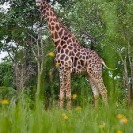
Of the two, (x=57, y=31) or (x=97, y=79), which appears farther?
(x=57, y=31)

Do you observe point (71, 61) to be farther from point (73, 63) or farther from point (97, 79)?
point (97, 79)

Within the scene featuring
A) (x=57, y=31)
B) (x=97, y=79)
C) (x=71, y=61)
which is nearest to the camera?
(x=71, y=61)

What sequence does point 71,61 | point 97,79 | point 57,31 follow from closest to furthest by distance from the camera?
point 71,61 < point 97,79 < point 57,31

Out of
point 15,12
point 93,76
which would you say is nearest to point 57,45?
point 93,76

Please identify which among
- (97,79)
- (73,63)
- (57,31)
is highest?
(57,31)

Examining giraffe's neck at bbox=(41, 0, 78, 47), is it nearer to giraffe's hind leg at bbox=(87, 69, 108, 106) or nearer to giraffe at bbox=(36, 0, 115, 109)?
giraffe at bbox=(36, 0, 115, 109)

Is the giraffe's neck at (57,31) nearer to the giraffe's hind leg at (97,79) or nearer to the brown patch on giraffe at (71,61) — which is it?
the brown patch on giraffe at (71,61)

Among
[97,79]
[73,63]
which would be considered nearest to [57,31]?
[73,63]

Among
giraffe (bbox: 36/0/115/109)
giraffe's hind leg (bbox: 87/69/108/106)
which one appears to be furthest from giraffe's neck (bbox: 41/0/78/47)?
giraffe's hind leg (bbox: 87/69/108/106)

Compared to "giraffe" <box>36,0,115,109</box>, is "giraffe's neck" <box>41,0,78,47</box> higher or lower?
higher

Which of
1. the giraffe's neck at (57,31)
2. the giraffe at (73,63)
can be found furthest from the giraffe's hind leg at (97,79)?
the giraffe's neck at (57,31)

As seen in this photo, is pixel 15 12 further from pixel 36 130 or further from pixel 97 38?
pixel 36 130

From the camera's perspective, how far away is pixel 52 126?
9.32 feet

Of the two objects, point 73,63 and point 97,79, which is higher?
point 73,63
